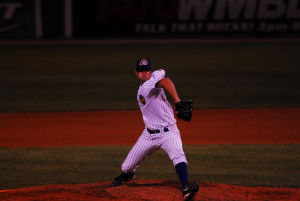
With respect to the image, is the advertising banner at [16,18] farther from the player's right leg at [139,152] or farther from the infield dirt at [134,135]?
the player's right leg at [139,152]

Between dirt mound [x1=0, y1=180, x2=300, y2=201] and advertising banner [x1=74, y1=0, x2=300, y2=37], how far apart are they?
23026 mm

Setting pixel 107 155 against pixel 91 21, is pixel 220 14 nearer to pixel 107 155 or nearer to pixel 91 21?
pixel 91 21

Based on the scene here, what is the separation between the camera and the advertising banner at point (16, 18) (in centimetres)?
3008

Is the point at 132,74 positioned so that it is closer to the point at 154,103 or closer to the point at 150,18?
the point at 150,18

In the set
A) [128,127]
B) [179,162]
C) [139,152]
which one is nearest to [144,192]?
[139,152]

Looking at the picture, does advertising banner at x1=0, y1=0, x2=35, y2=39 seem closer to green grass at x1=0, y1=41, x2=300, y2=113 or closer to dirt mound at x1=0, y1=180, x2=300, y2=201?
green grass at x1=0, y1=41, x2=300, y2=113

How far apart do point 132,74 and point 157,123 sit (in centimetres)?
1311

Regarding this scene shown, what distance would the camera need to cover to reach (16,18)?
3025 centimetres

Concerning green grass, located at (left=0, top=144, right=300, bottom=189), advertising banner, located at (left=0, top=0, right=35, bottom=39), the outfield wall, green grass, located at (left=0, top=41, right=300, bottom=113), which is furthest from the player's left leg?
advertising banner, located at (left=0, top=0, right=35, bottom=39)

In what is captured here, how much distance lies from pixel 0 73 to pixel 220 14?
12.8 m

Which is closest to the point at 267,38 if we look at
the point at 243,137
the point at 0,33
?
the point at 0,33

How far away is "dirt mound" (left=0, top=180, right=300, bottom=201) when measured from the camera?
7375mm

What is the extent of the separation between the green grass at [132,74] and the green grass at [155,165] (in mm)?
4275

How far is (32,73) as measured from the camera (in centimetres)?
2089
